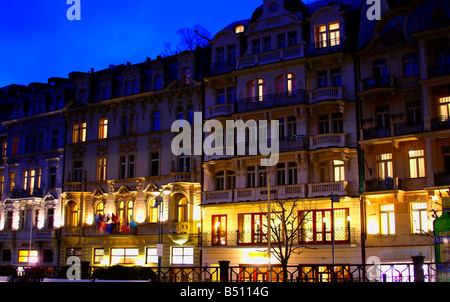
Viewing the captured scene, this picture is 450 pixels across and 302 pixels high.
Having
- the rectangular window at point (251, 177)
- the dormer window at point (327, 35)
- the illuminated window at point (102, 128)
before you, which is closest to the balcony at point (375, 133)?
the dormer window at point (327, 35)

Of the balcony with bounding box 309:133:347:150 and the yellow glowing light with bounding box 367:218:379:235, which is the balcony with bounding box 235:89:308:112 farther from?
the yellow glowing light with bounding box 367:218:379:235

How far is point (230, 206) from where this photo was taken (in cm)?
4528

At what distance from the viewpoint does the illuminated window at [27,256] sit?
56188 mm

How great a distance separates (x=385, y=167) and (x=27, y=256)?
3500 centimetres

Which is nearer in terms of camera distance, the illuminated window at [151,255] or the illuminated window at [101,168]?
the illuminated window at [151,255]

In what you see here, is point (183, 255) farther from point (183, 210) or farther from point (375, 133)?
point (375, 133)

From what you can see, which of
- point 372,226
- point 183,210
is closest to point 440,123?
point 372,226

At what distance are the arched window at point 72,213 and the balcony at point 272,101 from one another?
736 inches

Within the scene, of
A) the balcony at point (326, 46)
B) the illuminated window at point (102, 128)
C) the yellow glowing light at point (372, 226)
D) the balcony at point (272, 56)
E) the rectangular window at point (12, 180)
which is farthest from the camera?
the rectangular window at point (12, 180)

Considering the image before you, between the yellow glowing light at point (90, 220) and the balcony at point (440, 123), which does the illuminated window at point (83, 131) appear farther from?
the balcony at point (440, 123)

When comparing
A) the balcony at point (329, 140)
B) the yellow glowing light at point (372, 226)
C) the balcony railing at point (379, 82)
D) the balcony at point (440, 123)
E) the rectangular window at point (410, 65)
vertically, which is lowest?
the yellow glowing light at point (372, 226)

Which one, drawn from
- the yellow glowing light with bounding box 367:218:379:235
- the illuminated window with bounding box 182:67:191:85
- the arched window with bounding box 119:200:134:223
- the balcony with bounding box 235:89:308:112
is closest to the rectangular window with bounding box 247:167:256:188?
the balcony with bounding box 235:89:308:112

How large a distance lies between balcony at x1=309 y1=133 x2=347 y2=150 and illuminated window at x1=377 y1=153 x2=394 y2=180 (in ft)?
9.12
